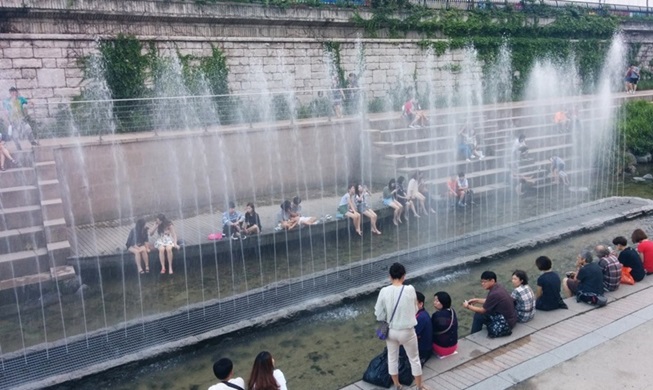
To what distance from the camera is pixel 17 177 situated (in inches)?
451

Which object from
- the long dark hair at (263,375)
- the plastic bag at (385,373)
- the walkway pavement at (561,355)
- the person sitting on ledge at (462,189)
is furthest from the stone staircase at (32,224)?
the person sitting on ledge at (462,189)

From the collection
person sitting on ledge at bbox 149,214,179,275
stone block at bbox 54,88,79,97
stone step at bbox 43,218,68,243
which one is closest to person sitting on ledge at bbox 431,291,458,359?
person sitting on ledge at bbox 149,214,179,275

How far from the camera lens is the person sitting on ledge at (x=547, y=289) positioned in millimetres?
7332

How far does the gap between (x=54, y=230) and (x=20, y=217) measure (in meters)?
0.78

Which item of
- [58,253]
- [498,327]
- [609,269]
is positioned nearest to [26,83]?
[58,253]

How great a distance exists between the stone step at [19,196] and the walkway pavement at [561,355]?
8.44m

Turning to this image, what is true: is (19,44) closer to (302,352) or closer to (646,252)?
(302,352)

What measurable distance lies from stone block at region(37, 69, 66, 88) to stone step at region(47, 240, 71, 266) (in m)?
7.84

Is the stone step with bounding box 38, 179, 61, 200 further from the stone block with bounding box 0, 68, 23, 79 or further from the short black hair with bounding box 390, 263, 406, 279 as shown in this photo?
the short black hair with bounding box 390, 263, 406, 279

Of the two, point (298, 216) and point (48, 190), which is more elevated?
point (48, 190)

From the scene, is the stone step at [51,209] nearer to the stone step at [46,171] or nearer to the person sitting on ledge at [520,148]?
the stone step at [46,171]

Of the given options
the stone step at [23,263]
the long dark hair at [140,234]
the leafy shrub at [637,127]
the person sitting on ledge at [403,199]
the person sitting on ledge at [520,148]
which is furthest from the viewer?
the leafy shrub at [637,127]

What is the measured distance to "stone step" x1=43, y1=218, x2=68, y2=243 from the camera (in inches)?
408

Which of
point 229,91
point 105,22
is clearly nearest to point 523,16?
point 229,91
